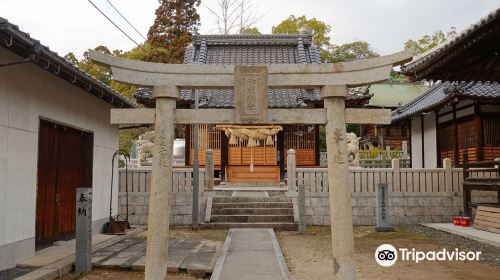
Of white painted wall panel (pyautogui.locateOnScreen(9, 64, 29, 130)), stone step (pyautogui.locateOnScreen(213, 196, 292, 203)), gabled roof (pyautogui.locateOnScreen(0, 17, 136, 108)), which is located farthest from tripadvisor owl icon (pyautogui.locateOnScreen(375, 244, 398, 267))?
white painted wall panel (pyautogui.locateOnScreen(9, 64, 29, 130))

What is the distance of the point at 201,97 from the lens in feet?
68.4

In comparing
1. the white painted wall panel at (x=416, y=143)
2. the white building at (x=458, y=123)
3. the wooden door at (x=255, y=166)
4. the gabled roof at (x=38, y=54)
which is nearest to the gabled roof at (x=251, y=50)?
the wooden door at (x=255, y=166)

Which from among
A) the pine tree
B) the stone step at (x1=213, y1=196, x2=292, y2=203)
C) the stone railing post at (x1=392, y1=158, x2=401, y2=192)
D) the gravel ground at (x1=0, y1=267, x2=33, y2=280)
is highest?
the pine tree

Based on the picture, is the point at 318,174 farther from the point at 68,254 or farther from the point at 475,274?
the point at 68,254

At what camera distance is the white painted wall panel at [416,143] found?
76.5 ft

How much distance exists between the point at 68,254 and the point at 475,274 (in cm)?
795

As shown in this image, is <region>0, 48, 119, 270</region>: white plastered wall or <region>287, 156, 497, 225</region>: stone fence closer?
<region>0, 48, 119, 270</region>: white plastered wall

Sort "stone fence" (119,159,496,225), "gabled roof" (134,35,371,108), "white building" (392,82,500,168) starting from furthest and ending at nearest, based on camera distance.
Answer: "gabled roof" (134,35,371,108) < "white building" (392,82,500,168) < "stone fence" (119,159,496,225)

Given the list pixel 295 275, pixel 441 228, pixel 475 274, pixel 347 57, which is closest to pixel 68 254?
pixel 295 275

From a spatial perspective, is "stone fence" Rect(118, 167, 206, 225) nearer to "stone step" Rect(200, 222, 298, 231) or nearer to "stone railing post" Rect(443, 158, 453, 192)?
"stone step" Rect(200, 222, 298, 231)

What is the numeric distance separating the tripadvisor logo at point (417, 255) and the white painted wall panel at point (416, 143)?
13757 mm

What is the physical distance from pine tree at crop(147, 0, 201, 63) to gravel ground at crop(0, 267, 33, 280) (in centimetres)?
3268

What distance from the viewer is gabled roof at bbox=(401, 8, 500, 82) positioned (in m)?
7.76

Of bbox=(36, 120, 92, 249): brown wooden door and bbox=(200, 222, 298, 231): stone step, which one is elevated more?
bbox=(36, 120, 92, 249): brown wooden door
